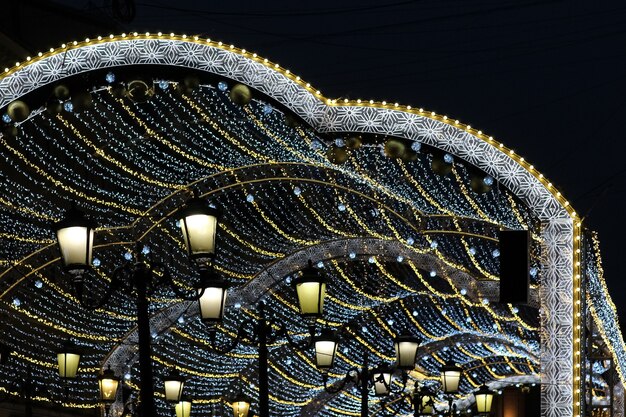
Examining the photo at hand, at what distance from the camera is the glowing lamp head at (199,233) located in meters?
9.84

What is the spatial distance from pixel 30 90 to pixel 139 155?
381 cm

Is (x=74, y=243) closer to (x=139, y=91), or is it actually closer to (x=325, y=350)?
(x=139, y=91)

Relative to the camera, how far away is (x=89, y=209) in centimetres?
2088

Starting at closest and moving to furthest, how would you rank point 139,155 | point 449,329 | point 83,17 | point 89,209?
point 139,155 < point 89,209 < point 449,329 < point 83,17

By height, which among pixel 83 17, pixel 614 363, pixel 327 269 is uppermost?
pixel 83 17

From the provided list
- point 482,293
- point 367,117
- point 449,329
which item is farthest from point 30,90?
point 449,329

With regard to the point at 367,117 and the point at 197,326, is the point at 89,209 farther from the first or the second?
the point at 367,117

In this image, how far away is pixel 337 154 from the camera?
14.3 meters

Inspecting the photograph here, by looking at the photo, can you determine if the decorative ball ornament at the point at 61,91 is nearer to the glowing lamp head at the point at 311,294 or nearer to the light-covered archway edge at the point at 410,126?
the light-covered archway edge at the point at 410,126

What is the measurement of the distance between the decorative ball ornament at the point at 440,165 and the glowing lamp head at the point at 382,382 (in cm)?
443

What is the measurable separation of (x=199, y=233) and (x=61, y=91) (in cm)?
491

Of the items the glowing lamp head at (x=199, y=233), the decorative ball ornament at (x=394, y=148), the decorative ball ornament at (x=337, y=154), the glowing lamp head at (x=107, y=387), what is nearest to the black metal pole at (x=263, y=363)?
the decorative ball ornament at (x=337, y=154)

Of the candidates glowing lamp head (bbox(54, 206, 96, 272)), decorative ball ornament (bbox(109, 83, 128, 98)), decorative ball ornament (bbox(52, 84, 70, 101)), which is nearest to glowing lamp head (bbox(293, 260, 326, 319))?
glowing lamp head (bbox(54, 206, 96, 272))

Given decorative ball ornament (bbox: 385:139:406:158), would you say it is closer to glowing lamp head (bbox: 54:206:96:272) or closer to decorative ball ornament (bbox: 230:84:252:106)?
decorative ball ornament (bbox: 230:84:252:106)
